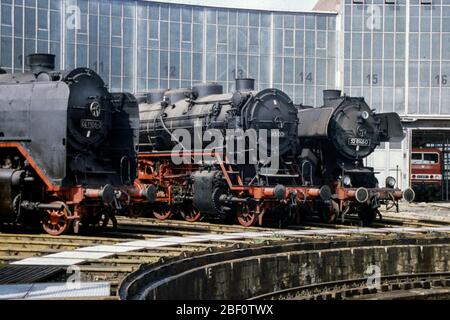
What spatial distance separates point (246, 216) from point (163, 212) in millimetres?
3281

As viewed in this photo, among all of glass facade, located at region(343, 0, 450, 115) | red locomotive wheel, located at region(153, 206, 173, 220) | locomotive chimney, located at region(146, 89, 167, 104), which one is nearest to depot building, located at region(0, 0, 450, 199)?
glass facade, located at region(343, 0, 450, 115)

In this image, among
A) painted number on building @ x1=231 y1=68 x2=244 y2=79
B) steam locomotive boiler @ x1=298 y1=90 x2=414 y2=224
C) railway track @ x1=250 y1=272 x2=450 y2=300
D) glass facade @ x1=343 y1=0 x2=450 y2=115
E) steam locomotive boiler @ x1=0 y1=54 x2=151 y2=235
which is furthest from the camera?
painted number on building @ x1=231 y1=68 x2=244 y2=79

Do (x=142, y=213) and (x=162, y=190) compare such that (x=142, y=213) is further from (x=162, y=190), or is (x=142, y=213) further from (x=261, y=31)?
(x=261, y=31)

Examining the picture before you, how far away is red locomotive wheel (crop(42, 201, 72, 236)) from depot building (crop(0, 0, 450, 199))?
25926mm

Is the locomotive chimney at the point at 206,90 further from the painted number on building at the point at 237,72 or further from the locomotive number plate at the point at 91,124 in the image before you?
the painted number on building at the point at 237,72

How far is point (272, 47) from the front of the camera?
45.2m

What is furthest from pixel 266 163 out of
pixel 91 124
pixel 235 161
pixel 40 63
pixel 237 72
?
pixel 237 72

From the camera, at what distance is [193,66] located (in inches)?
1747

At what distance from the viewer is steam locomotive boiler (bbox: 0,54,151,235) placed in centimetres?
1608

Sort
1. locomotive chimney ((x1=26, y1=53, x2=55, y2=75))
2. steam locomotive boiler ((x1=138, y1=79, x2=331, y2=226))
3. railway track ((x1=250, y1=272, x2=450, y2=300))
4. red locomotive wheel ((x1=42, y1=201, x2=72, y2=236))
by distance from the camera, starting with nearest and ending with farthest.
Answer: railway track ((x1=250, y1=272, x2=450, y2=300)), red locomotive wheel ((x1=42, y1=201, x2=72, y2=236)), locomotive chimney ((x1=26, y1=53, x2=55, y2=75)), steam locomotive boiler ((x1=138, y1=79, x2=331, y2=226))

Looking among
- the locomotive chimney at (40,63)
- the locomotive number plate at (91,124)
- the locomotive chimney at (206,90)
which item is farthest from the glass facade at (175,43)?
the locomotive number plate at (91,124)

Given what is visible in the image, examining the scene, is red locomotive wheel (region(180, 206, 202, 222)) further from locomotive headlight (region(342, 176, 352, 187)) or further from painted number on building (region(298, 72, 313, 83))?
painted number on building (region(298, 72, 313, 83))

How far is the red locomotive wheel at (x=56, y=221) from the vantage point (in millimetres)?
16181

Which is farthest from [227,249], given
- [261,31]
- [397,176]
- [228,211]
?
[261,31]
